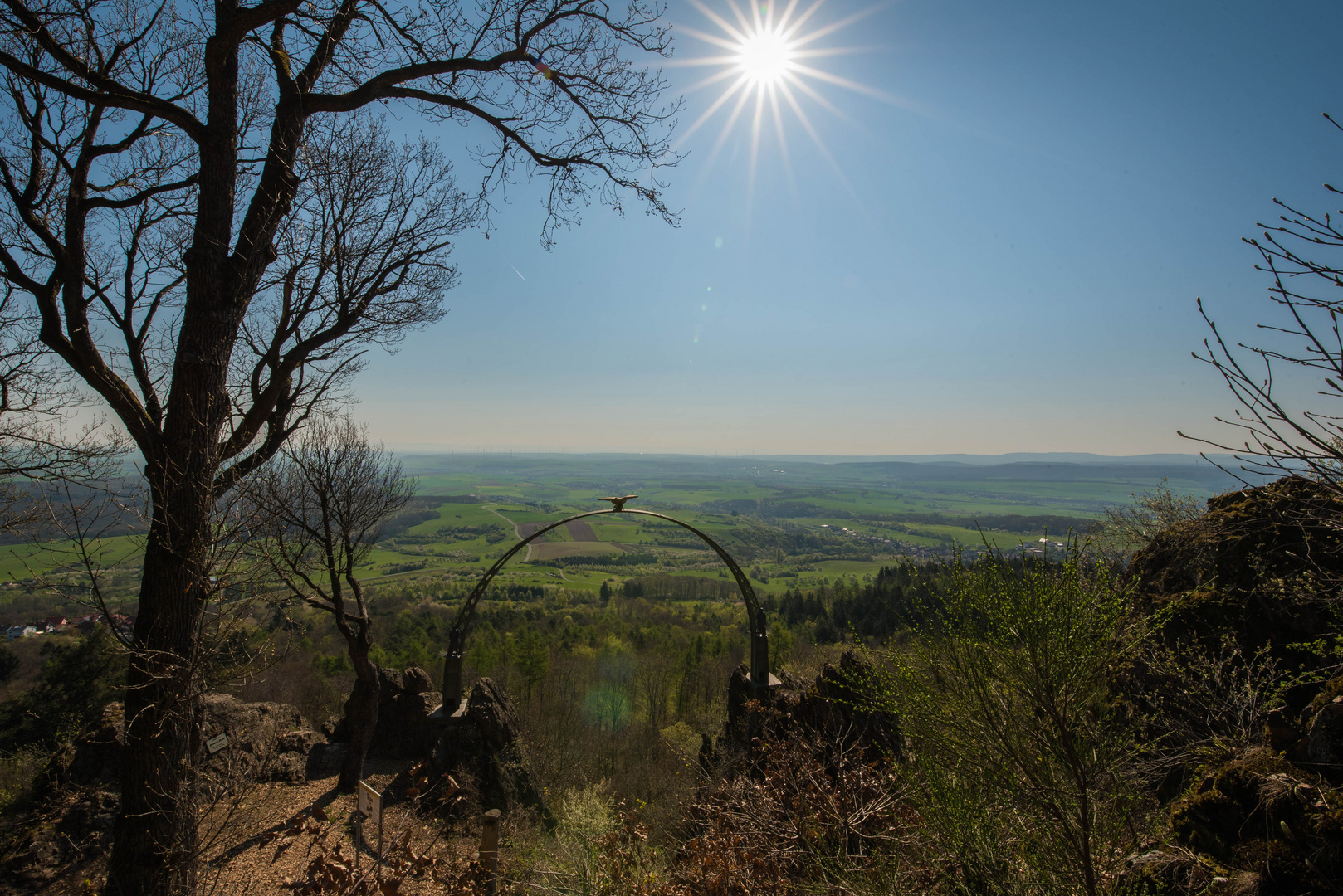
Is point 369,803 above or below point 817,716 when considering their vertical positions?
above

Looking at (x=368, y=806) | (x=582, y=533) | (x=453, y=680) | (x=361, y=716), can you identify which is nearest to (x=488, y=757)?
(x=361, y=716)

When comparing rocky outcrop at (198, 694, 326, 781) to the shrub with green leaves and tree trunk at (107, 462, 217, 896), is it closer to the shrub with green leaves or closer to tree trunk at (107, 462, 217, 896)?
tree trunk at (107, 462, 217, 896)

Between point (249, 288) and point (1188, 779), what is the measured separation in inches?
301

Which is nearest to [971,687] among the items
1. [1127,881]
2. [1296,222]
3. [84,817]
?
[1127,881]

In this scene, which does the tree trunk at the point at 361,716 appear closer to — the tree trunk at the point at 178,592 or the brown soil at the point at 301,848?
the brown soil at the point at 301,848

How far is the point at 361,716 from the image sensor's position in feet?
27.9

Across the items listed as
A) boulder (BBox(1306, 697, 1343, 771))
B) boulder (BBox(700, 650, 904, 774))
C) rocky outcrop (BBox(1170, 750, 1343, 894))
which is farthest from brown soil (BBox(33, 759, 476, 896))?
boulder (BBox(1306, 697, 1343, 771))

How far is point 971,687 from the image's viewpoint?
2480 millimetres

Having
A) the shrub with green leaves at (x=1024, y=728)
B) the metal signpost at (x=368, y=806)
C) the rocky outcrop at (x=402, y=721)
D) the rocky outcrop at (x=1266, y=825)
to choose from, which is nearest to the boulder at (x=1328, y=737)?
the rocky outcrop at (x=1266, y=825)

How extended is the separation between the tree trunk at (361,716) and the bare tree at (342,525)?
0.01 meters

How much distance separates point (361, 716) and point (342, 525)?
3.30m

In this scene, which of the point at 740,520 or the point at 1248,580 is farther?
the point at 740,520

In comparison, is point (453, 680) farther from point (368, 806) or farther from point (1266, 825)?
point (1266, 825)

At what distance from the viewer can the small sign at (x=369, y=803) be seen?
3059mm
